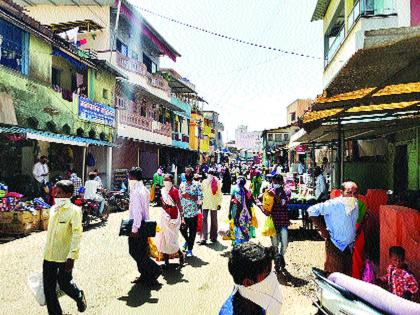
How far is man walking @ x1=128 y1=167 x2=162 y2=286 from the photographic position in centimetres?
621

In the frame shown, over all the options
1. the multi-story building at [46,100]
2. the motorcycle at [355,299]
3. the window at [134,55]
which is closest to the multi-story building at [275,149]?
the window at [134,55]

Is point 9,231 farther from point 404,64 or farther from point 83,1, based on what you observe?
point 83,1

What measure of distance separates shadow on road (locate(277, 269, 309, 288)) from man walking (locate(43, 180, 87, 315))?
3303 mm

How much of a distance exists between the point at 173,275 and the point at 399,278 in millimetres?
3955

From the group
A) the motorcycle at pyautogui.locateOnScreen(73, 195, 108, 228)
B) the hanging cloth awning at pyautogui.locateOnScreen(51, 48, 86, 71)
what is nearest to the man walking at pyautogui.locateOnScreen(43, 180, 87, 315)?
the motorcycle at pyautogui.locateOnScreen(73, 195, 108, 228)

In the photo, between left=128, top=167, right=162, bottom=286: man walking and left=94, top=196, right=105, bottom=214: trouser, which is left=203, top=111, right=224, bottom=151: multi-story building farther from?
left=128, top=167, right=162, bottom=286: man walking

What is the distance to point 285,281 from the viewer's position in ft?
21.6

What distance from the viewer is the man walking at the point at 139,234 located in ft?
20.4

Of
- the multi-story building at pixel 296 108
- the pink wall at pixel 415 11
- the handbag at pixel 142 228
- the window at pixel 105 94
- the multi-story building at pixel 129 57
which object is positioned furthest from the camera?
the multi-story building at pixel 296 108

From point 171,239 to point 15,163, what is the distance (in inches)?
416

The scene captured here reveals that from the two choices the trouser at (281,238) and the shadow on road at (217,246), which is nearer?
the trouser at (281,238)

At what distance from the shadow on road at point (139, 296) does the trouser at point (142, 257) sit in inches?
7.7

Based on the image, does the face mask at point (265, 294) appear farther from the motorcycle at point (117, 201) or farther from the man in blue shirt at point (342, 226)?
the motorcycle at point (117, 201)

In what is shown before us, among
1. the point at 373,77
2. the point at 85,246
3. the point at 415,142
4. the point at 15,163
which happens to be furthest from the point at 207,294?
the point at 15,163
